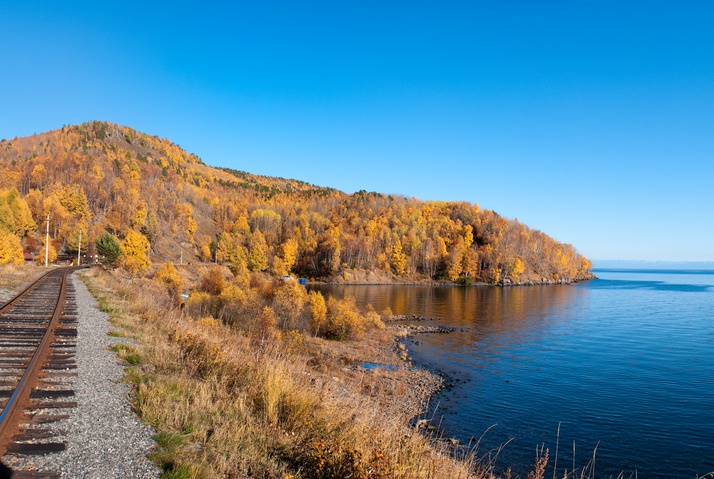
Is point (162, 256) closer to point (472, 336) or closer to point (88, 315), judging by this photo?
point (472, 336)

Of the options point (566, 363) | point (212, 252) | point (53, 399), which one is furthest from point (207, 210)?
point (53, 399)

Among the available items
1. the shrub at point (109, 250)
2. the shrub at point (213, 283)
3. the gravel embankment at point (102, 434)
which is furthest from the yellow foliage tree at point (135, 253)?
the gravel embankment at point (102, 434)

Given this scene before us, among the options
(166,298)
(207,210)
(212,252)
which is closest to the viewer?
(166,298)

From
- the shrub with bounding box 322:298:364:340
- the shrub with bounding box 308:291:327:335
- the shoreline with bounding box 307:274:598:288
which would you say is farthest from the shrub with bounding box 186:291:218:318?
the shoreline with bounding box 307:274:598:288

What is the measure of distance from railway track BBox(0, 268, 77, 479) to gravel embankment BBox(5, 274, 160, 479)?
196mm

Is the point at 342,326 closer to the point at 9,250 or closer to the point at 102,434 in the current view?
the point at 102,434

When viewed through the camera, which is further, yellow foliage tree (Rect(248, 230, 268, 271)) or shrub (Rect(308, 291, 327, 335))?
yellow foliage tree (Rect(248, 230, 268, 271))

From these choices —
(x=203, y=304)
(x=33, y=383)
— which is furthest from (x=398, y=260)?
(x=33, y=383)

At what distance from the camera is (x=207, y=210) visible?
644 ft

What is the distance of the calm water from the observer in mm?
19659

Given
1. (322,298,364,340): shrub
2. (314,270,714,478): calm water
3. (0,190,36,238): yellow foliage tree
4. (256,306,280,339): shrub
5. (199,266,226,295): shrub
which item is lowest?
(314,270,714,478): calm water

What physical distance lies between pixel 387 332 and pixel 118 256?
42320mm

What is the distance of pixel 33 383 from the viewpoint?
Answer: 873 cm

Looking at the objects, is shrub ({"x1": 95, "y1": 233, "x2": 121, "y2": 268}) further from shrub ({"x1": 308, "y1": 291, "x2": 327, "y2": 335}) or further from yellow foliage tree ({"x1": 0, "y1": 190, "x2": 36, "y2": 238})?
yellow foliage tree ({"x1": 0, "y1": 190, "x2": 36, "y2": 238})
